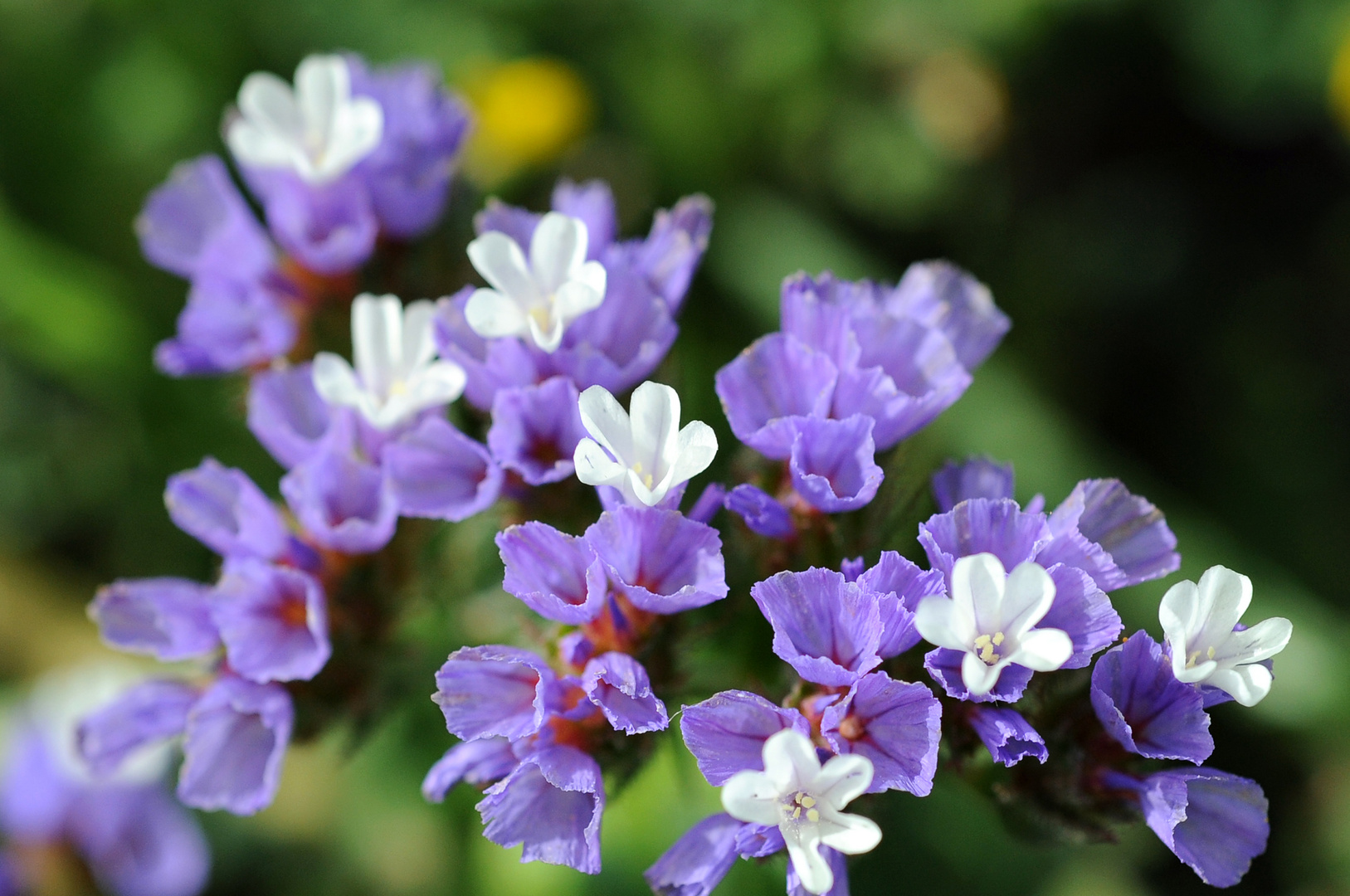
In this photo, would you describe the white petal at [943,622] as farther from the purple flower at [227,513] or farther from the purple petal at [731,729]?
the purple flower at [227,513]

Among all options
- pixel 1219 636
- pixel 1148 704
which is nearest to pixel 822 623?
pixel 1148 704

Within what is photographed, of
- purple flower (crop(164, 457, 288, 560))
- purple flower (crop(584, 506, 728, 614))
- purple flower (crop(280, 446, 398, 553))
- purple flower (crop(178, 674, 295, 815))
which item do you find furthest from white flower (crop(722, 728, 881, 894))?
purple flower (crop(164, 457, 288, 560))

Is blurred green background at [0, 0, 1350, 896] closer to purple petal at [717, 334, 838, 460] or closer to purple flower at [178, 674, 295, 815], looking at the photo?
purple flower at [178, 674, 295, 815]

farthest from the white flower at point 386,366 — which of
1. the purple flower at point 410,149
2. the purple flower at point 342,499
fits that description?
the purple flower at point 410,149

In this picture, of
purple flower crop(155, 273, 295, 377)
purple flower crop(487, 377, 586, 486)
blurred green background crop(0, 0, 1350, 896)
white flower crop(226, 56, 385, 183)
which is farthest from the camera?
blurred green background crop(0, 0, 1350, 896)

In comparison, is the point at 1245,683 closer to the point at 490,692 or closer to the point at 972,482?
the point at 972,482

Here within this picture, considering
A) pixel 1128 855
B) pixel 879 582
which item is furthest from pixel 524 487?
pixel 1128 855
